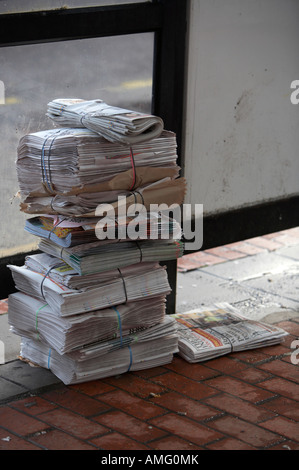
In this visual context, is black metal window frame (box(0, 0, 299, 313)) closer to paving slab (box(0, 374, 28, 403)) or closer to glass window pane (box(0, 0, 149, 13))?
glass window pane (box(0, 0, 149, 13))

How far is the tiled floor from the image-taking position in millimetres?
3486

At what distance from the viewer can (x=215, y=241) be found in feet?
16.7

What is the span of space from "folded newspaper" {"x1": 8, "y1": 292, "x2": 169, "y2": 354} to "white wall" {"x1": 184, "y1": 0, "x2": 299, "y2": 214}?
1.03 metres

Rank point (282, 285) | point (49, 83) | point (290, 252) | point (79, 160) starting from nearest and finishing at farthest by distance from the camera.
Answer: point (79, 160)
point (49, 83)
point (282, 285)
point (290, 252)

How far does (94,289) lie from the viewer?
393 centimetres

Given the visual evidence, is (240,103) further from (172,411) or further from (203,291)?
(172,411)

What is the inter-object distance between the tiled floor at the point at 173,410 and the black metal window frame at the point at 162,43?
0.76 meters

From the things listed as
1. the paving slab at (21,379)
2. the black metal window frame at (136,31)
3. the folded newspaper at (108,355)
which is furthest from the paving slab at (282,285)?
the paving slab at (21,379)

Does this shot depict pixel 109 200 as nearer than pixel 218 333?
Yes

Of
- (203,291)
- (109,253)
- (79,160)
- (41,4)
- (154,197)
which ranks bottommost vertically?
(203,291)

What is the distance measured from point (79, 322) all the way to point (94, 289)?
185mm

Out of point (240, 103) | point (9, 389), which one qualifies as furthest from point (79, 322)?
point (240, 103)

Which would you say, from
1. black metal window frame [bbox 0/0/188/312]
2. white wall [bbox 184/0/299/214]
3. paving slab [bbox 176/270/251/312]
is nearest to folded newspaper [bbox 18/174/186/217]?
black metal window frame [bbox 0/0/188/312]

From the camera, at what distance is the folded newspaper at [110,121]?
3.69 metres
